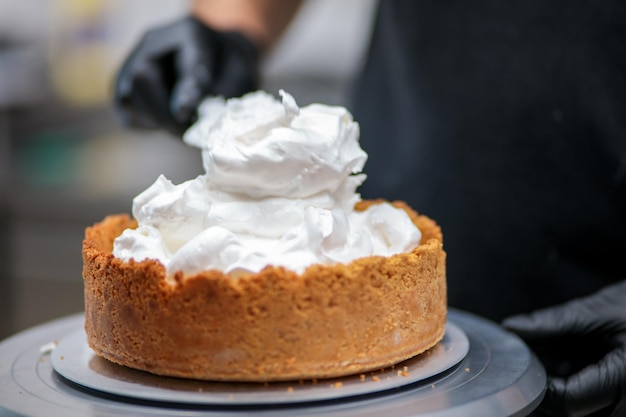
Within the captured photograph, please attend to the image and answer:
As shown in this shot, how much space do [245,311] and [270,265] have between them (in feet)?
0.21

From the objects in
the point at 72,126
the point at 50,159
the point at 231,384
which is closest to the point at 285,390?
the point at 231,384

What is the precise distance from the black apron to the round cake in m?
0.58

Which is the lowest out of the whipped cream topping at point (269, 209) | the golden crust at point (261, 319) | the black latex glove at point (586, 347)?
the black latex glove at point (586, 347)

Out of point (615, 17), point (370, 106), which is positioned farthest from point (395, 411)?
point (370, 106)

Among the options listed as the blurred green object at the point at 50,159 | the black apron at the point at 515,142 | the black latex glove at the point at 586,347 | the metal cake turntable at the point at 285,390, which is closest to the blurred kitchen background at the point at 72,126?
the blurred green object at the point at 50,159

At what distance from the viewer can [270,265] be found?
2.99ft

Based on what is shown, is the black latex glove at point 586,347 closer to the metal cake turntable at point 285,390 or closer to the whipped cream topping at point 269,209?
the metal cake turntable at point 285,390

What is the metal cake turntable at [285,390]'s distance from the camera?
851 mm

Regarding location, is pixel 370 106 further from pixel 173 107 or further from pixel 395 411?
pixel 395 411

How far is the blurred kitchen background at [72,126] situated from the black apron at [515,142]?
1.52 m

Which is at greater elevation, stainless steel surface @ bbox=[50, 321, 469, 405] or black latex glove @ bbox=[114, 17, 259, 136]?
black latex glove @ bbox=[114, 17, 259, 136]

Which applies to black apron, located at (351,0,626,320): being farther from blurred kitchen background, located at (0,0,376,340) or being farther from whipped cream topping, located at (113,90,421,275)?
blurred kitchen background, located at (0,0,376,340)

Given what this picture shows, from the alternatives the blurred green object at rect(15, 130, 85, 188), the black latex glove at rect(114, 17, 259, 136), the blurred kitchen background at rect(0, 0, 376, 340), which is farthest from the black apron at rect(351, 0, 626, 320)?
the blurred green object at rect(15, 130, 85, 188)

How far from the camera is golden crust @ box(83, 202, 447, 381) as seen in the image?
903 millimetres
